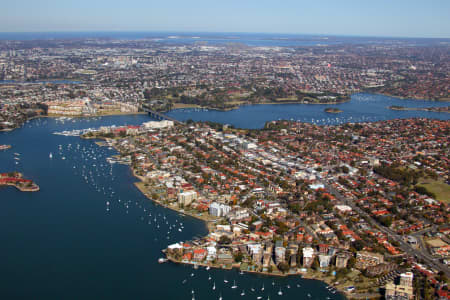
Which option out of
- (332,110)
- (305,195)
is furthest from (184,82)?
(305,195)

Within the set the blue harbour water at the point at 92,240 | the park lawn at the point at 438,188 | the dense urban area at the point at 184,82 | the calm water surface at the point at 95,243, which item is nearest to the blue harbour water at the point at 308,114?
the dense urban area at the point at 184,82

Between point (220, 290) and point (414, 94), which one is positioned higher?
point (414, 94)

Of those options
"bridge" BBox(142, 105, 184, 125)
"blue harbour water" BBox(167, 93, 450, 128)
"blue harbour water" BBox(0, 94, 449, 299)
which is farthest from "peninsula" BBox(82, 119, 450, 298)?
"blue harbour water" BBox(167, 93, 450, 128)

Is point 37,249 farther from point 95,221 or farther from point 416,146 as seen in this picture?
point 416,146

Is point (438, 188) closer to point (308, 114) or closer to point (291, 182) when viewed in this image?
point (291, 182)

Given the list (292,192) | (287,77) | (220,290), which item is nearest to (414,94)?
(287,77)

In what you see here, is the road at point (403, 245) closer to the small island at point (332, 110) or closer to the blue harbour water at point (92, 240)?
the blue harbour water at point (92, 240)

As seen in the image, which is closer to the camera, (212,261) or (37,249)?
(212,261)
